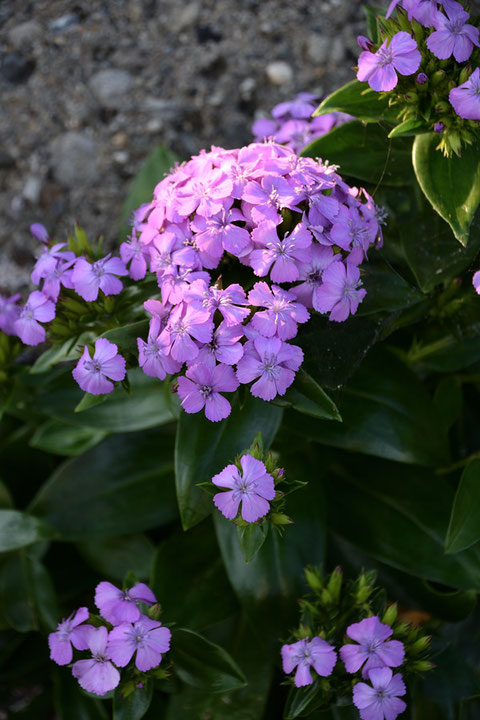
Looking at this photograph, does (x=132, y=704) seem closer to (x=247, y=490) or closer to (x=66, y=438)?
(x=247, y=490)

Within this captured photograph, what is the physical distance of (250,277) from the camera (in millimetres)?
1300

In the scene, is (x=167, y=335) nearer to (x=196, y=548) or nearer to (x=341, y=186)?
(x=341, y=186)

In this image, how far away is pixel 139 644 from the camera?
3.88 ft

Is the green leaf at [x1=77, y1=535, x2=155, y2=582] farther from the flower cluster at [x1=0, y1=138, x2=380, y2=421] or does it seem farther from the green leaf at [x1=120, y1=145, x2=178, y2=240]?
the green leaf at [x1=120, y1=145, x2=178, y2=240]

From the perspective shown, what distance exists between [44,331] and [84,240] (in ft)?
0.84

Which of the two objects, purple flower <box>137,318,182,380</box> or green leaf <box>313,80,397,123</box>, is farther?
green leaf <box>313,80,397,123</box>

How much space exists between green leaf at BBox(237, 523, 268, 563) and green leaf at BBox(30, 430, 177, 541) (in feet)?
2.04

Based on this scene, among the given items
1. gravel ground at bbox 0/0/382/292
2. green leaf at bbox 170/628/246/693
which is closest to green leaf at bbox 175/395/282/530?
green leaf at bbox 170/628/246/693

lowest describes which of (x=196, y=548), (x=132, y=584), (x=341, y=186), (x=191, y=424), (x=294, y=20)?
(x=196, y=548)

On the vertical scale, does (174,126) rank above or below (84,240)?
below

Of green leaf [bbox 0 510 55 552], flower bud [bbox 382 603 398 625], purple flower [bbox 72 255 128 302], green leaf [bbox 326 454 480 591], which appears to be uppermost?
purple flower [bbox 72 255 128 302]

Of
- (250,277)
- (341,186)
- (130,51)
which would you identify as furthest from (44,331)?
(130,51)

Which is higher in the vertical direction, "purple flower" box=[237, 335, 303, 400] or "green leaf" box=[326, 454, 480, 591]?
"purple flower" box=[237, 335, 303, 400]

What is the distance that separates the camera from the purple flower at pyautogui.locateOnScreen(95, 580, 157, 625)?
1.20 meters
